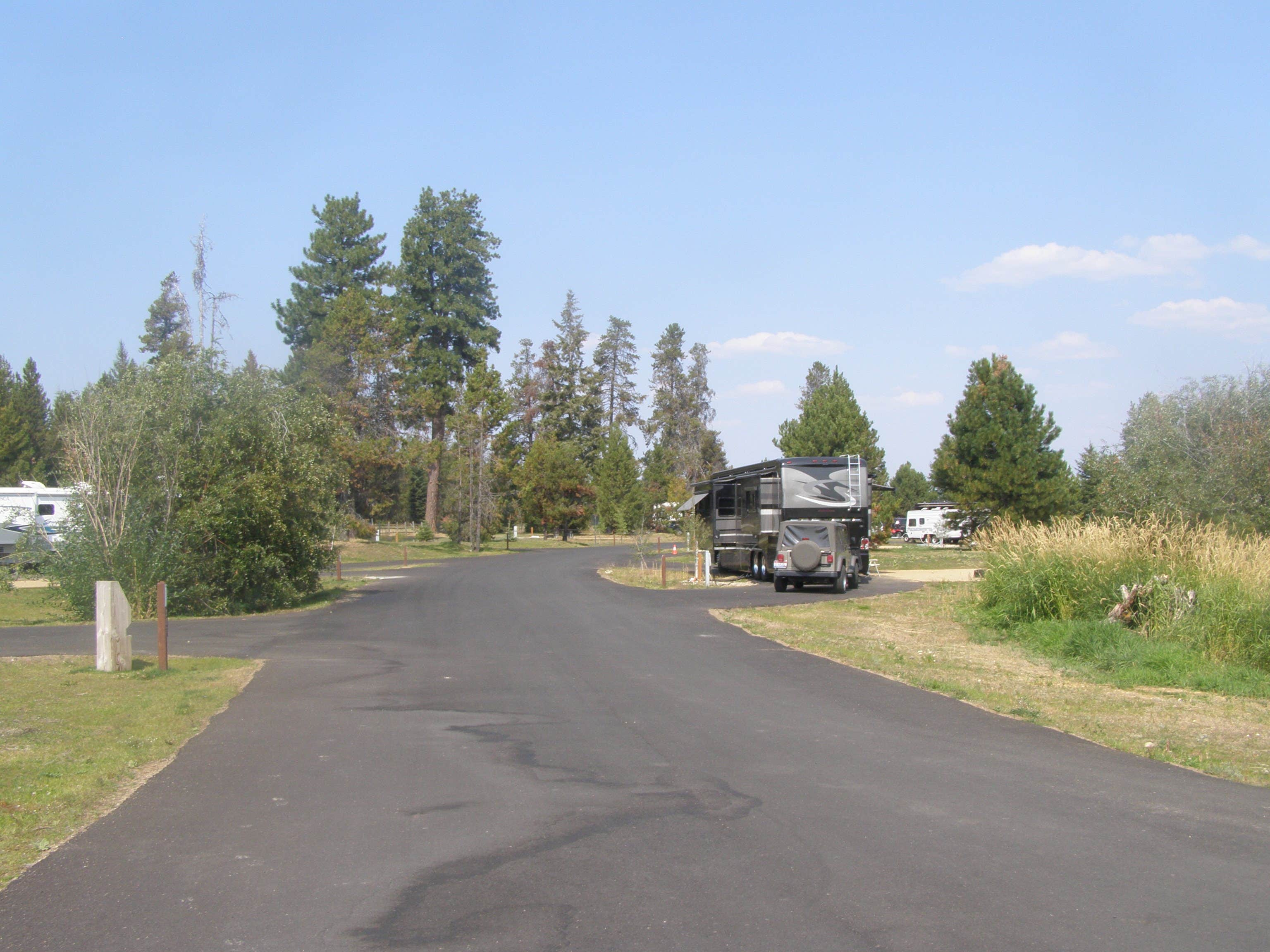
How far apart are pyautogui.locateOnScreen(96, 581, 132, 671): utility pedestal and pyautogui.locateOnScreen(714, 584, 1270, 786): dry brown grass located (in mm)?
9633

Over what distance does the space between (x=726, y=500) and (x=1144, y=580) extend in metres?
18.9

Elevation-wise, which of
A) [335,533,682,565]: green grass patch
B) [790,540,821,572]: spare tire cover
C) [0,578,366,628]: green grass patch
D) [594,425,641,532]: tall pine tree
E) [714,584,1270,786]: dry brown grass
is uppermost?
[594,425,641,532]: tall pine tree

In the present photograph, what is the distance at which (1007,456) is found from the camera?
45.3 meters

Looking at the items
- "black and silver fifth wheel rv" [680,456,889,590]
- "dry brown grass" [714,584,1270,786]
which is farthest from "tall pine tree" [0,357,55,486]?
"dry brown grass" [714,584,1270,786]

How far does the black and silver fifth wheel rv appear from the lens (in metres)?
27.1

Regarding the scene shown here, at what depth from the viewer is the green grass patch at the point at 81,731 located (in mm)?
6629

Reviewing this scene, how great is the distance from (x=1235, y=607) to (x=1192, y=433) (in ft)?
55.8

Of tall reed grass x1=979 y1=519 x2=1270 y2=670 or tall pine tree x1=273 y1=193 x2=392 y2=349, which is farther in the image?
tall pine tree x1=273 y1=193 x2=392 y2=349

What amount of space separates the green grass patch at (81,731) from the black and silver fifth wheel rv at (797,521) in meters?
16.1

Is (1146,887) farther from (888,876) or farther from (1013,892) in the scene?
(888,876)

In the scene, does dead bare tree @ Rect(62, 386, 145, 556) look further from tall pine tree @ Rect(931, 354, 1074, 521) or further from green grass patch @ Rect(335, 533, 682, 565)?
tall pine tree @ Rect(931, 354, 1074, 521)

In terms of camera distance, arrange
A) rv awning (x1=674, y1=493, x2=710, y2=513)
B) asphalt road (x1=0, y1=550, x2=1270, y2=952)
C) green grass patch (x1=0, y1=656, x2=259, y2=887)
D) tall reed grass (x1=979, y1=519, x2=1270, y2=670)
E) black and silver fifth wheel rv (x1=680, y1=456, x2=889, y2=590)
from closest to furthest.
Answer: asphalt road (x1=0, y1=550, x2=1270, y2=952)
green grass patch (x1=0, y1=656, x2=259, y2=887)
tall reed grass (x1=979, y1=519, x2=1270, y2=670)
black and silver fifth wheel rv (x1=680, y1=456, x2=889, y2=590)
rv awning (x1=674, y1=493, x2=710, y2=513)

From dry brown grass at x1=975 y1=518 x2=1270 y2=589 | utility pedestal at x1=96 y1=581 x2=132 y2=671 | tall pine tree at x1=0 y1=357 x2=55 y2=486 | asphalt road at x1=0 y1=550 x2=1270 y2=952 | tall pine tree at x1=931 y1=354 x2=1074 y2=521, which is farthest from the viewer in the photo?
tall pine tree at x1=0 y1=357 x2=55 y2=486

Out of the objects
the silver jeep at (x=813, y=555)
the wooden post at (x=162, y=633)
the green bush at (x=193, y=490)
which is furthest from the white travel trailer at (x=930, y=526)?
the wooden post at (x=162, y=633)
